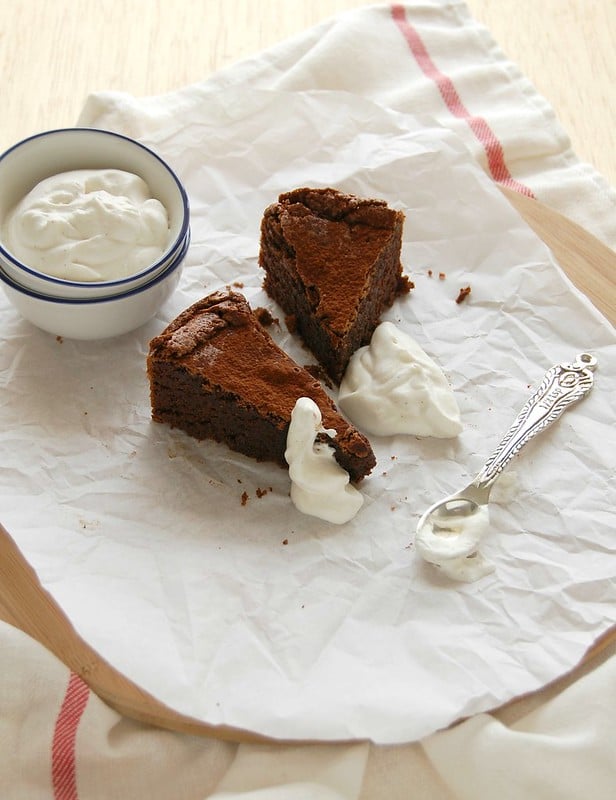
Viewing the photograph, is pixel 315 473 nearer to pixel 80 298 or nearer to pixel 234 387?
pixel 234 387

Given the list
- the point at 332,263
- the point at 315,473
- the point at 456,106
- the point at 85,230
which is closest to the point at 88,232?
the point at 85,230

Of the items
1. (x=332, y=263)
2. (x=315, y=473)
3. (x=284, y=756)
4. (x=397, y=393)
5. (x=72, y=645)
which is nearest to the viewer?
(x=284, y=756)

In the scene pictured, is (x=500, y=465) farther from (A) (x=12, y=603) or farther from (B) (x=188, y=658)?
(A) (x=12, y=603)

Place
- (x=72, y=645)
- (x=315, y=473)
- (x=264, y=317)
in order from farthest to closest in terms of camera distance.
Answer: (x=264, y=317) < (x=315, y=473) < (x=72, y=645)

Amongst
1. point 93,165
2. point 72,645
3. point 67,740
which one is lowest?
point 67,740

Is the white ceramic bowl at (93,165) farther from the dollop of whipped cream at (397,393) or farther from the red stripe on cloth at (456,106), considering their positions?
the red stripe on cloth at (456,106)

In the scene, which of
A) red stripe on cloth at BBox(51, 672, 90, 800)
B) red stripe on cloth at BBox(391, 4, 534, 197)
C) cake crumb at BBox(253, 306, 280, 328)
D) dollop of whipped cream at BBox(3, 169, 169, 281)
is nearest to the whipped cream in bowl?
dollop of whipped cream at BBox(3, 169, 169, 281)

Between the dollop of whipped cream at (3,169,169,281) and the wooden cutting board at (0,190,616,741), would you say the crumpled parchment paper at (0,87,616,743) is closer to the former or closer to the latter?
the wooden cutting board at (0,190,616,741)
